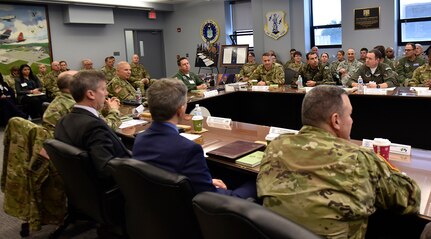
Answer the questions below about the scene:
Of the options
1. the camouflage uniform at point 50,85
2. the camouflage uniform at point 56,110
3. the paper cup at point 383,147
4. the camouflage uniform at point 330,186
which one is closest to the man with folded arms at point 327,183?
the camouflage uniform at point 330,186

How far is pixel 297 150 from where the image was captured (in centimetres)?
130

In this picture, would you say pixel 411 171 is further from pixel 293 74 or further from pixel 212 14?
pixel 212 14

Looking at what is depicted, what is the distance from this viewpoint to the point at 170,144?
1553mm

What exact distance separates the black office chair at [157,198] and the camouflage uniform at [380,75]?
380 centimetres

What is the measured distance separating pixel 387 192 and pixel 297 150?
346mm

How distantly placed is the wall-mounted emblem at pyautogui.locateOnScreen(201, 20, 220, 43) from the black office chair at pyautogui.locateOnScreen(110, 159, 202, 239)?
28.8 ft

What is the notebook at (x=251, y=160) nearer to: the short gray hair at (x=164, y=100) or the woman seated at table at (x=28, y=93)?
the short gray hair at (x=164, y=100)

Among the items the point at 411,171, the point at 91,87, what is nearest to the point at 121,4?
the point at 91,87

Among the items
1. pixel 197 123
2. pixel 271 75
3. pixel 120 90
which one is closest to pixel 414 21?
pixel 271 75

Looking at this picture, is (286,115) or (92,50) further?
(92,50)

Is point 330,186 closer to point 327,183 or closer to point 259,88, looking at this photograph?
point 327,183

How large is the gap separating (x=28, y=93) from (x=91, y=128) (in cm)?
619

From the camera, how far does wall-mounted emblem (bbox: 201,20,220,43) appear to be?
9.95 m

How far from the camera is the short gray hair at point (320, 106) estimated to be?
141 cm
